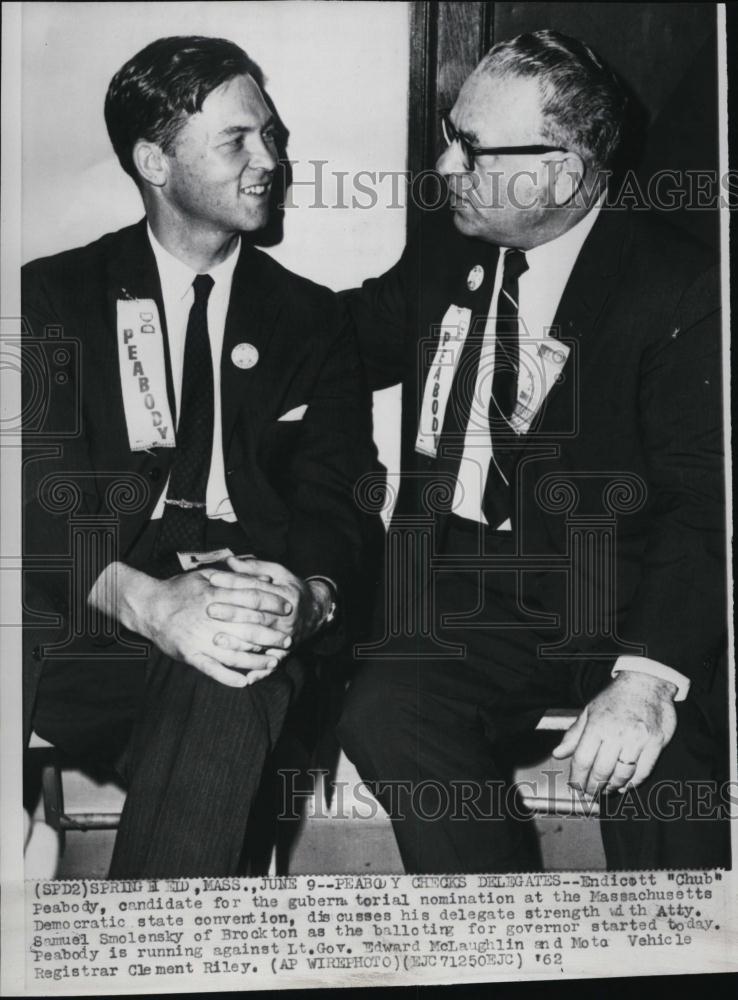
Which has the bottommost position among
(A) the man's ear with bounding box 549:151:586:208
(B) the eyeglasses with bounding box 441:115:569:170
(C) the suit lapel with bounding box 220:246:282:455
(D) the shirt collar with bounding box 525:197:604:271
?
(C) the suit lapel with bounding box 220:246:282:455

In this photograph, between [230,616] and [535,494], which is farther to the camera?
[535,494]

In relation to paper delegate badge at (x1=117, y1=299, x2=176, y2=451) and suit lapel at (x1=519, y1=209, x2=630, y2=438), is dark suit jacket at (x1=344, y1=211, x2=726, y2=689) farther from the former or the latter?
paper delegate badge at (x1=117, y1=299, x2=176, y2=451)

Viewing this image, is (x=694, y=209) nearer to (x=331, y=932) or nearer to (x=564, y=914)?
(x=564, y=914)

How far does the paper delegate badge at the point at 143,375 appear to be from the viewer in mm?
2133

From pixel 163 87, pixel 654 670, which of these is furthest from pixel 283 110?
pixel 654 670

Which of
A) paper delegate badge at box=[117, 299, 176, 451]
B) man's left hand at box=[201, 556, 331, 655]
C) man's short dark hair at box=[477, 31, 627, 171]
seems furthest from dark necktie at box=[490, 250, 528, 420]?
paper delegate badge at box=[117, 299, 176, 451]

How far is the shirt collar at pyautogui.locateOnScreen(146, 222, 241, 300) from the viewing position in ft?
7.07

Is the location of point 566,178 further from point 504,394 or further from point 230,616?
point 230,616

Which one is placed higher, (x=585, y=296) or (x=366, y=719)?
(x=585, y=296)

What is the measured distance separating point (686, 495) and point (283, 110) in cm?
108

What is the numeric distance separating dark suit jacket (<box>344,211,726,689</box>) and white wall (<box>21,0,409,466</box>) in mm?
83

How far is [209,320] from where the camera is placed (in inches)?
85.4

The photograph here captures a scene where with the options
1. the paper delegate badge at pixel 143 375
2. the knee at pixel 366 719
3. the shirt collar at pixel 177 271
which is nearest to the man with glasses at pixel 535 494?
the knee at pixel 366 719

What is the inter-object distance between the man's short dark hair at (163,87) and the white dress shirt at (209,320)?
184 millimetres
